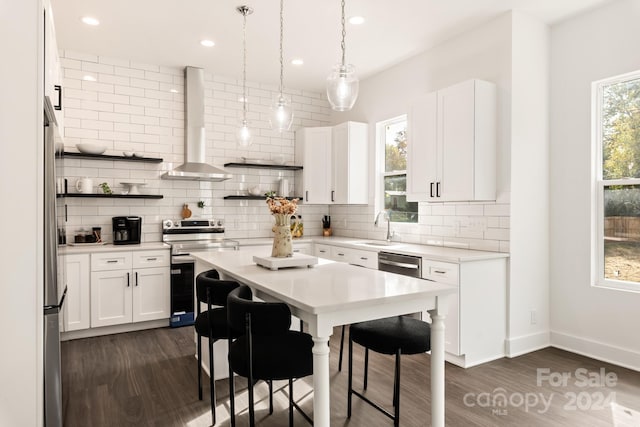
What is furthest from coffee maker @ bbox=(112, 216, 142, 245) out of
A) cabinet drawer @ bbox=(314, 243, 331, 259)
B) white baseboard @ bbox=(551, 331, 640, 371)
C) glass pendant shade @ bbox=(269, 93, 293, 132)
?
white baseboard @ bbox=(551, 331, 640, 371)

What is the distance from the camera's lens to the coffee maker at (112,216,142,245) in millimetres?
4621

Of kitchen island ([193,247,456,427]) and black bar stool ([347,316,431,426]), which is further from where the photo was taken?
black bar stool ([347,316,431,426])

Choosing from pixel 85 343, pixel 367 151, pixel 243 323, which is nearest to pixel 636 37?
pixel 367 151

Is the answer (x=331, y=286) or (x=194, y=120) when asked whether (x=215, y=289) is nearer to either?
(x=331, y=286)

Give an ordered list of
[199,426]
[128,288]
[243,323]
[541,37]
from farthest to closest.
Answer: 1. [128,288]
2. [541,37]
3. [199,426]
4. [243,323]

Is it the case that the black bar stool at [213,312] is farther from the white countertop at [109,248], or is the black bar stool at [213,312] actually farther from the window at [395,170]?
the window at [395,170]

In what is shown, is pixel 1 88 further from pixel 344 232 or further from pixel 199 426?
pixel 344 232

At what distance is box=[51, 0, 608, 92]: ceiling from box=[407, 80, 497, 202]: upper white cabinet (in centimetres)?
69

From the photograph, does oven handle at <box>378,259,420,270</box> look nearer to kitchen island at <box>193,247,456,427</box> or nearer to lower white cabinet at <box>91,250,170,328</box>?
kitchen island at <box>193,247,456,427</box>

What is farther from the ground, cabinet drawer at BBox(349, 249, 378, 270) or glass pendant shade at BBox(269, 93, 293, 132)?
glass pendant shade at BBox(269, 93, 293, 132)

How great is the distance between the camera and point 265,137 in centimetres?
581

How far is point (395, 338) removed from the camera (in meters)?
2.32

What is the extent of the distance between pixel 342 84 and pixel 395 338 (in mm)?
1552

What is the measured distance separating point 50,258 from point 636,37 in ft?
14.5
